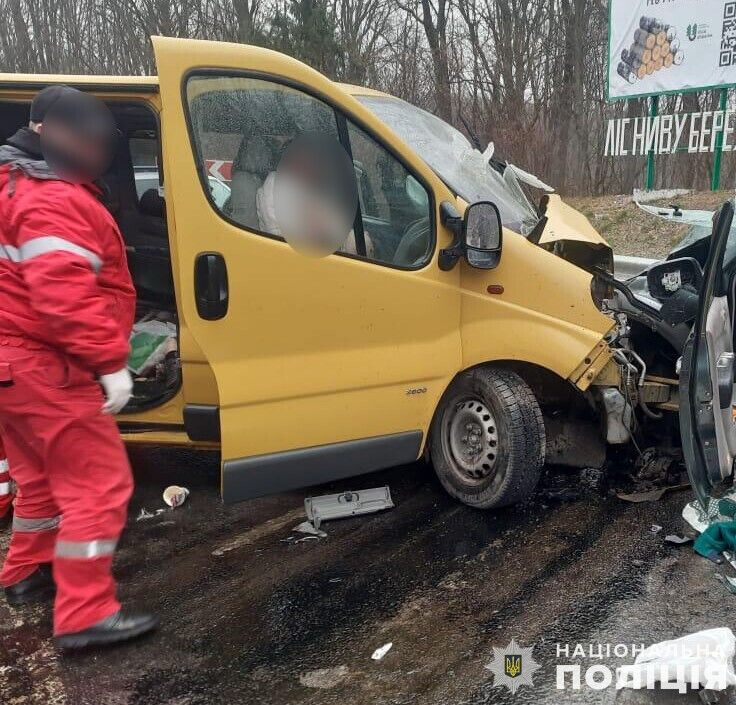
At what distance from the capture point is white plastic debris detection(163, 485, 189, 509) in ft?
13.0

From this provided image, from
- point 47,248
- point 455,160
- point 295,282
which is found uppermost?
point 455,160

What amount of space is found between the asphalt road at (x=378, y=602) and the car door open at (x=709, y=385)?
45 centimetres

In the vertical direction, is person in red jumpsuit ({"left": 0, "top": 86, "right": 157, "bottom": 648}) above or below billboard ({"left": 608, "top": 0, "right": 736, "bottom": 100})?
below

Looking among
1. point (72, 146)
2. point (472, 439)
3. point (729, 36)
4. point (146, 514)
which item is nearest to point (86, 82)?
point (72, 146)

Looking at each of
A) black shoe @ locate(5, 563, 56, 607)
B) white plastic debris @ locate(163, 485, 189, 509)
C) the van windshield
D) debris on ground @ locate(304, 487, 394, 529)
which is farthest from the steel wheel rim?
black shoe @ locate(5, 563, 56, 607)

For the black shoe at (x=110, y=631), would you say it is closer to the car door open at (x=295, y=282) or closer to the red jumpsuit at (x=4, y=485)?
the car door open at (x=295, y=282)

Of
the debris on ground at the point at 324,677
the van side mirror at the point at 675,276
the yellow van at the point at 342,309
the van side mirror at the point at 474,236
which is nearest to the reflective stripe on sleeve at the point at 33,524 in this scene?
the yellow van at the point at 342,309

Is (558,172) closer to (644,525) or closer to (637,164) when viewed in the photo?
(637,164)

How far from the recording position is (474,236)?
334 cm

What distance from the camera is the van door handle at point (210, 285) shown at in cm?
295

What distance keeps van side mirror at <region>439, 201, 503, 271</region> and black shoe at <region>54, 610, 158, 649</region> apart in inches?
78.5

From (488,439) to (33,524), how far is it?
2135mm

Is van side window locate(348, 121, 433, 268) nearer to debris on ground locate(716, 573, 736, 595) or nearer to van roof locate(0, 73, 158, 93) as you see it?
van roof locate(0, 73, 158, 93)

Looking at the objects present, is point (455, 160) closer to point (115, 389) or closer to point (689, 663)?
point (115, 389)
